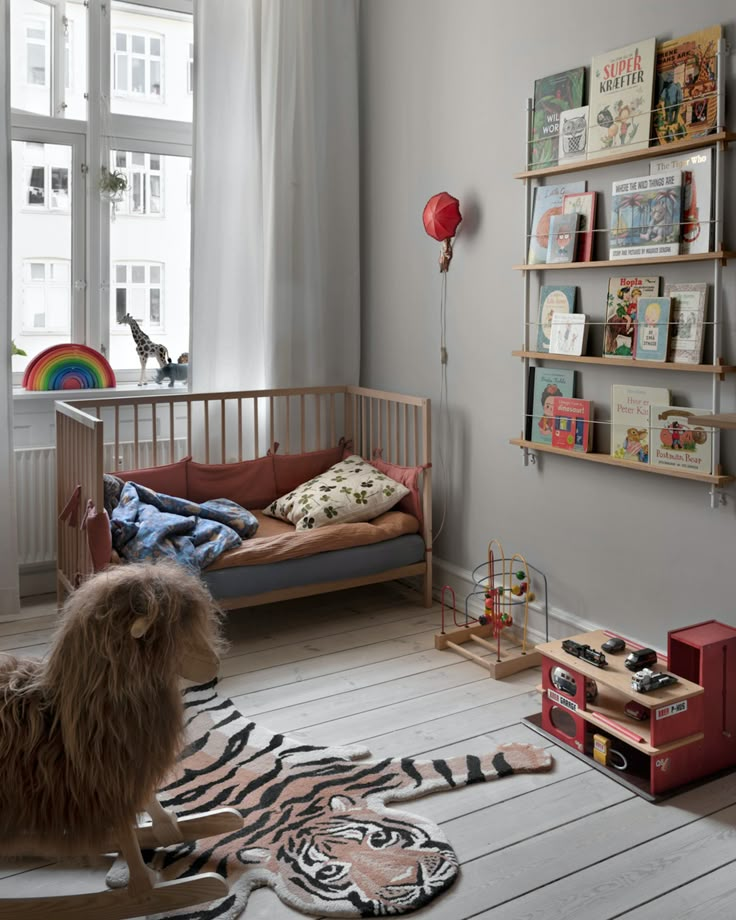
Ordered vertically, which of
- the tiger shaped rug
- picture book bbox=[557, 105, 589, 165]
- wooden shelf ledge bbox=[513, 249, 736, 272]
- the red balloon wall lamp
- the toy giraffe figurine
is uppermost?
picture book bbox=[557, 105, 589, 165]

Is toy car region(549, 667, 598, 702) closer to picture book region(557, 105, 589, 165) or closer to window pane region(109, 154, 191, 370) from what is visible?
picture book region(557, 105, 589, 165)

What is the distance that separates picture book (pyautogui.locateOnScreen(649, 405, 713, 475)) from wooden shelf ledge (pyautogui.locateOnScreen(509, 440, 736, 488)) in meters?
0.02

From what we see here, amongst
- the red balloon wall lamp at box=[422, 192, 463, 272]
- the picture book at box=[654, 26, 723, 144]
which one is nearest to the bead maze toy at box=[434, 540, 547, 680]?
the red balloon wall lamp at box=[422, 192, 463, 272]

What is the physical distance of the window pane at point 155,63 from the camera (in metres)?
3.61

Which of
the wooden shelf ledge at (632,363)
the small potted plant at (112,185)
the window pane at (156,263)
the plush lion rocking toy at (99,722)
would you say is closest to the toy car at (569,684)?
the wooden shelf ledge at (632,363)

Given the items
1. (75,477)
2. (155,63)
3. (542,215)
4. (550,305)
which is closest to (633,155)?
(542,215)

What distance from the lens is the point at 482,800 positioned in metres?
2.09

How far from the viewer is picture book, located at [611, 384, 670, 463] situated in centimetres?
A: 253

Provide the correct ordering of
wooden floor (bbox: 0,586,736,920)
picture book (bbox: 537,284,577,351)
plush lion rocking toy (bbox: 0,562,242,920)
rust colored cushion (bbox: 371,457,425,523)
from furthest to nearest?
rust colored cushion (bbox: 371,457,425,523)
picture book (bbox: 537,284,577,351)
wooden floor (bbox: 0,586,736,920)
plush lion rocking toy (bbox: 0,562,242,920)

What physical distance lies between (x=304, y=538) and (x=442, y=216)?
122cm

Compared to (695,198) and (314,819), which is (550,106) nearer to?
(695,198)

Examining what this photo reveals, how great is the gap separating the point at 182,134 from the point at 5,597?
197 centimetres

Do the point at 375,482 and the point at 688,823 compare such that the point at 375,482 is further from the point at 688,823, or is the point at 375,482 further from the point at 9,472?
the point at 688,823

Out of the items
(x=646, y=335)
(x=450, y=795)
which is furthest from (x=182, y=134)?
(x=450, y=795)
